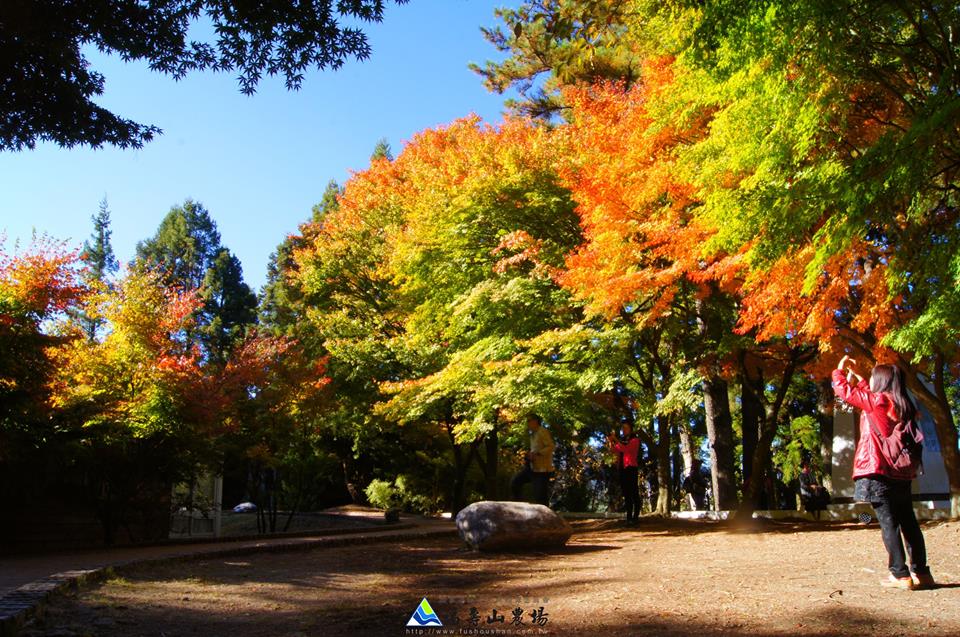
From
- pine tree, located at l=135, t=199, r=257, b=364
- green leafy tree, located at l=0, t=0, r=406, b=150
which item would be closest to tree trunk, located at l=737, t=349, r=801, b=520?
green leafy tree, located at l=0, t=0, r=406, b=150

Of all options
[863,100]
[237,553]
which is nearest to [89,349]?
[237,553]

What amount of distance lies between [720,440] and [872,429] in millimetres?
7425

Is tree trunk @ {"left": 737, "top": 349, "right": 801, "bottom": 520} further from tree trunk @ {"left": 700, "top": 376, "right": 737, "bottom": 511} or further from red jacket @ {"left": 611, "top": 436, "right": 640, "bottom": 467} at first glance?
red jacket @ {"left": 611, "top": 436, "right": 640, "bottom": 467}

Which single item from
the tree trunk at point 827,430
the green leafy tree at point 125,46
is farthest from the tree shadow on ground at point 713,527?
the green leafy tree at point 125,46

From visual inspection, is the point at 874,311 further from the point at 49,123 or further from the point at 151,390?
the point at 151,390

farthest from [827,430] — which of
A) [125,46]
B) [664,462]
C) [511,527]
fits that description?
[125,46]

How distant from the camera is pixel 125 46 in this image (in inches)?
233

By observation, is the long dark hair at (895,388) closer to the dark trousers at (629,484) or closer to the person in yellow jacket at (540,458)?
the person in yellow jacket at (540,458)

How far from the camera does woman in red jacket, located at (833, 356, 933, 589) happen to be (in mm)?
4461

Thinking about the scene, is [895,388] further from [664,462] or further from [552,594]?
[664,462]

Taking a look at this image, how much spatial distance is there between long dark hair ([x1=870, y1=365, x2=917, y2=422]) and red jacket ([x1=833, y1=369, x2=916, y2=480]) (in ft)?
0.12

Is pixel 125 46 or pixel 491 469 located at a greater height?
pixel 125 46

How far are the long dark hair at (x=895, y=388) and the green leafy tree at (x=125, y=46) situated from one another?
4.72 meters

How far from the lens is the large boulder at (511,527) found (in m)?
7.94
